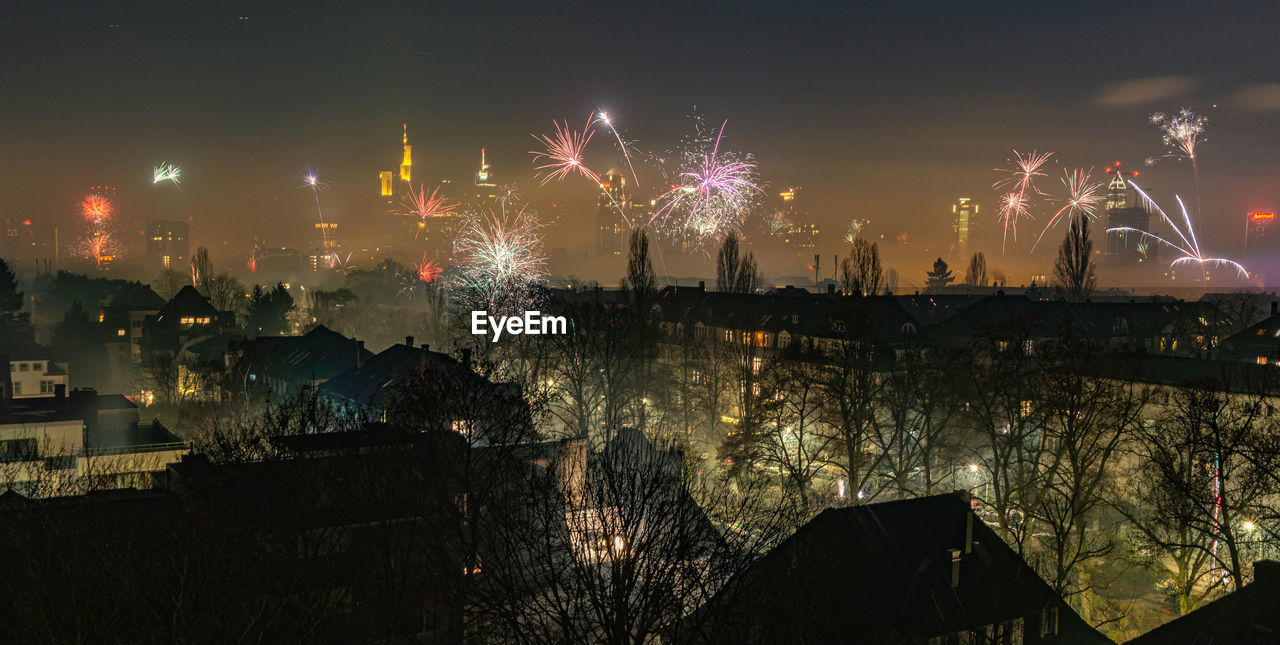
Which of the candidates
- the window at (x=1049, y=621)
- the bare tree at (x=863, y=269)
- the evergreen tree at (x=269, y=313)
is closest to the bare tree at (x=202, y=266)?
the evergreen tree at (x=269, y=313)

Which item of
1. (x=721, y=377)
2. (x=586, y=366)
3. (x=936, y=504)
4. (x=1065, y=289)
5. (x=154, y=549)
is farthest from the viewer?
(x=1065, y=289)

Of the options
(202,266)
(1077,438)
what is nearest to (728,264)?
(1077,438)

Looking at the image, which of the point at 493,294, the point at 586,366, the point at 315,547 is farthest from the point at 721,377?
the point at 315,547

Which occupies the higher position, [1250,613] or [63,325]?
[63,325]

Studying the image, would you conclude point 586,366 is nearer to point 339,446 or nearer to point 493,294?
point 493,294

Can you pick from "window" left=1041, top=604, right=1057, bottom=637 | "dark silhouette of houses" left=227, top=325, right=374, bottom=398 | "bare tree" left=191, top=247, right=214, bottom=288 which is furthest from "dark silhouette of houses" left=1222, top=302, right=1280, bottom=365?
"bare tree" left=191, top=247, right=214, bottom=288

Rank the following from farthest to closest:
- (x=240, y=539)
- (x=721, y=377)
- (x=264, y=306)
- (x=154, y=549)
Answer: (x=264, y=306) → (x=721, y=377) → (x=240, y=539) → (x=154, y=549)
